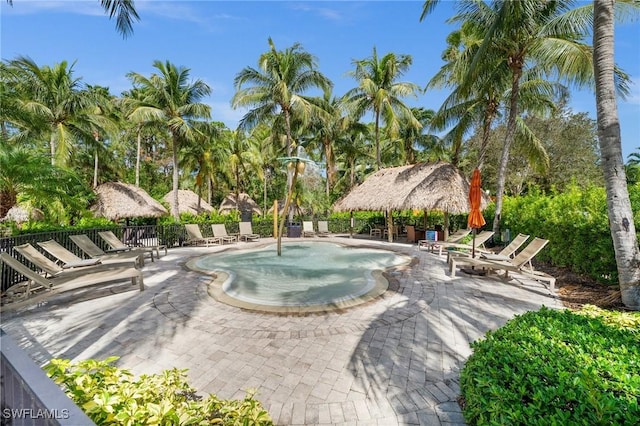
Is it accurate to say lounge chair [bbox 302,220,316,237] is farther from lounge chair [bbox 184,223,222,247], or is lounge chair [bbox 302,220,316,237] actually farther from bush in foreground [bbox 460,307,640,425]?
bush in foreground [bbox 460,307,640,425]

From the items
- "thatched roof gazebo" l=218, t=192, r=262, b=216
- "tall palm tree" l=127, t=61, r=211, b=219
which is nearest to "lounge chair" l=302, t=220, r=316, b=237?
"tall palm tree" l=127, t=61, r=211, b=219

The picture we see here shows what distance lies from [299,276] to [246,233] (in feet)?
32.7

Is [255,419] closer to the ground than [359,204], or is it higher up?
closer to the ground

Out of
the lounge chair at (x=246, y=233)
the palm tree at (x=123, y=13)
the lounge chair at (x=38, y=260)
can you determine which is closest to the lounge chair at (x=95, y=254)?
the lounge chair at (x=38, y=260)

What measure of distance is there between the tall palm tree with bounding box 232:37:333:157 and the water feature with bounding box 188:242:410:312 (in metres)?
10.0

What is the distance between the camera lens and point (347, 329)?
15.8 feet

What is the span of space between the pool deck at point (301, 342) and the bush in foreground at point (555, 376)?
2.83 feet

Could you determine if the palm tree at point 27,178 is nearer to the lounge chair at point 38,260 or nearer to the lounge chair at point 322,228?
the lounge chair at point 38,260

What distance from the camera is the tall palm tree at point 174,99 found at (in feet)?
58.4

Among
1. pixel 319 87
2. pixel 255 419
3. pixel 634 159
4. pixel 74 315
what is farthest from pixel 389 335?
pixel 634 159

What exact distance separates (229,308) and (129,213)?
1317 centimetres

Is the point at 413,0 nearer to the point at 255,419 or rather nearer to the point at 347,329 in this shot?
the point at 347,329

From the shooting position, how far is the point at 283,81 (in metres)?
18.3

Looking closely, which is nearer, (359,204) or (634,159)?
(359,204)
